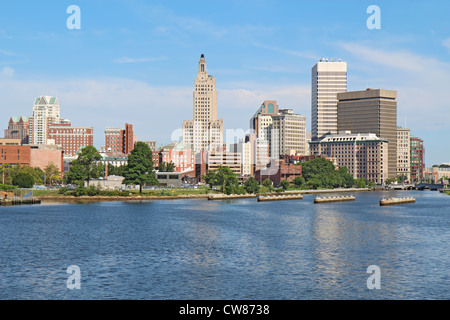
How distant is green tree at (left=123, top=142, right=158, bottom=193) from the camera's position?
186750mm

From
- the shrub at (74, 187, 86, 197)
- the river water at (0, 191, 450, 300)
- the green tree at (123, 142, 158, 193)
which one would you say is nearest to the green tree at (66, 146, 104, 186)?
the shrub at (74, 187, 86, 197)

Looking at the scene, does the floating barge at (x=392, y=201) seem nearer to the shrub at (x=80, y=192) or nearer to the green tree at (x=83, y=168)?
the shrub at (x=80, y=192)

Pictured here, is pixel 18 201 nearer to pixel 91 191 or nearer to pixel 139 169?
pixel 91 191

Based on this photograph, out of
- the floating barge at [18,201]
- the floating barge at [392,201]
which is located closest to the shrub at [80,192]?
the floating barge at [18,201]

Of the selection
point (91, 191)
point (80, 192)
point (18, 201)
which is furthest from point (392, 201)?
point (18, 201)

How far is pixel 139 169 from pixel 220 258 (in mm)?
126433

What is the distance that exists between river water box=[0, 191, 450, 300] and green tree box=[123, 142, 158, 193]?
7640cm

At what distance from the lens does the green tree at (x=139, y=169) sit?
613 ft

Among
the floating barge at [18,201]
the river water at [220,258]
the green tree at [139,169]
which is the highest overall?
the green tree at [139,169]

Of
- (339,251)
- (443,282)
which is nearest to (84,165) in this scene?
Result: (339,251)

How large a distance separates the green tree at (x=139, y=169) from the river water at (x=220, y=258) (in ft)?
251

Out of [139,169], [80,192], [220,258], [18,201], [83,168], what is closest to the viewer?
[220,258]

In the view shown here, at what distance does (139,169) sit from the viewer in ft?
616

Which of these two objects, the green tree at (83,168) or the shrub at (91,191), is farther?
the green tree at (83,168)
